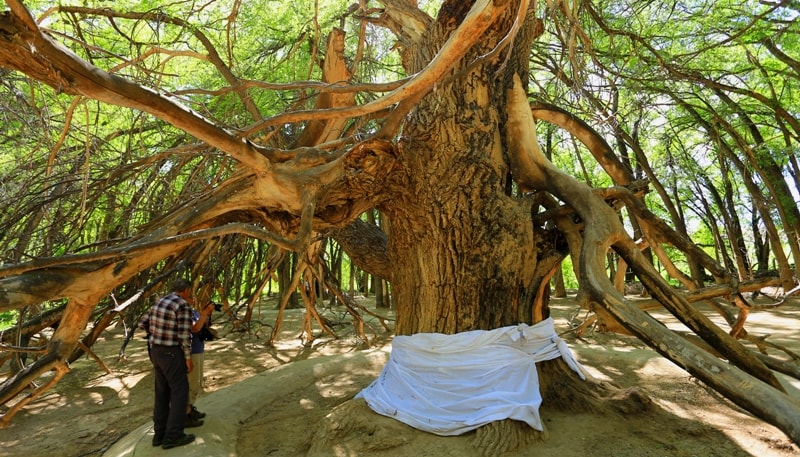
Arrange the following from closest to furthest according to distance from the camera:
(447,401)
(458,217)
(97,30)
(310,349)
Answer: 1. (447,401)
2. (458,217)
3. (97,30)
4. (310,349)

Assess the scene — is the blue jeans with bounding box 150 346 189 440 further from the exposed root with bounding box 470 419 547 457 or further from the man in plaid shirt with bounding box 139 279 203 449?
the exposed root with bounding box 470 419 547 457

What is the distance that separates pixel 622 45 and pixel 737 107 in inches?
183

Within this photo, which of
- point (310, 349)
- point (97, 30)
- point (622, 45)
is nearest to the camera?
point (97, 30)

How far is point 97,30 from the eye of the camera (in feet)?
16.8

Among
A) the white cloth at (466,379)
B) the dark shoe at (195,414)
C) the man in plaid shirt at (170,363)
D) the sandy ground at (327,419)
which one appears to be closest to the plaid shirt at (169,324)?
the man in plaid shirt at (170,363)

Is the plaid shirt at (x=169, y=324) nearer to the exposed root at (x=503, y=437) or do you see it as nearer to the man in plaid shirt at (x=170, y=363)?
the man in plaid shirt at (x=170, y=363)

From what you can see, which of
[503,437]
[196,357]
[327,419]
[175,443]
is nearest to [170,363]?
[175,443]

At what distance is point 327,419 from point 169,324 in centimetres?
150

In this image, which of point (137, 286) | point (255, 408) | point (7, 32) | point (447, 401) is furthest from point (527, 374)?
point (137, 286)

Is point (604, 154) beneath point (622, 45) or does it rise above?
beneath

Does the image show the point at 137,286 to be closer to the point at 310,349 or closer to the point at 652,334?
the point at 310,349

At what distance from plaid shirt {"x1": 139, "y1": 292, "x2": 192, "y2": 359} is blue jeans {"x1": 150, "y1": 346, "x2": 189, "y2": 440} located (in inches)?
2.2

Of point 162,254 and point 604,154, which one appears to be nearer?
point 162,254

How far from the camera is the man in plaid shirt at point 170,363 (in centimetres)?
374
